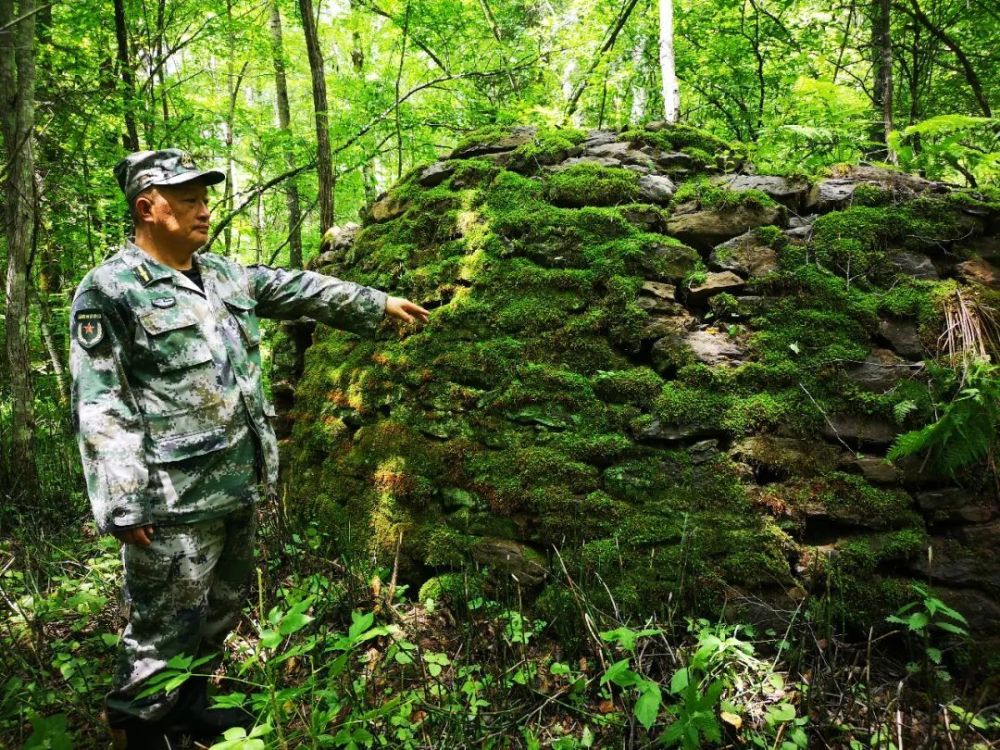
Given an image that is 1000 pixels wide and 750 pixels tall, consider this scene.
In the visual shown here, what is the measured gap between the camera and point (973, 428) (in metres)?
2.82

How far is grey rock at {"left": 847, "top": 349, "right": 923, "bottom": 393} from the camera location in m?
3.27

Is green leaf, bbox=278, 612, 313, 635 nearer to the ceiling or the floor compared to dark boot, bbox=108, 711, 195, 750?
nearer to the ceiling

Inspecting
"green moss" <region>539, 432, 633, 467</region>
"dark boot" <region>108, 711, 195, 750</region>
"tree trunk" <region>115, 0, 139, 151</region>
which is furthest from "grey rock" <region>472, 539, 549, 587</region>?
"tree trunk" <region>115, 0, 139, 151</region>

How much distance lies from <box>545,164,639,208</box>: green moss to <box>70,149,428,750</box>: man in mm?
2459

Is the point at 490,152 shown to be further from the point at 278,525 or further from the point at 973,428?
the point at 973,428

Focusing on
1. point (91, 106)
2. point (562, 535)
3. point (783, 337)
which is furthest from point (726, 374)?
point (91, 106)

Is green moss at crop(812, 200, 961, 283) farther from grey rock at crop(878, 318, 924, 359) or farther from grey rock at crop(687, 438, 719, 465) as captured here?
grey rock at crop(687, 438, 719, 465)

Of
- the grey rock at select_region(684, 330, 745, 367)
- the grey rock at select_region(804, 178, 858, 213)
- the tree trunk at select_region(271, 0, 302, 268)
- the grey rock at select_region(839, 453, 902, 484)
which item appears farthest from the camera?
the tree trunk at select_region(271, 0, 302, 268)

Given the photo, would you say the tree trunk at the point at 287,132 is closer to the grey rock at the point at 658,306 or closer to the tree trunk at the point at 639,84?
the tree trunk at the point at 639,84

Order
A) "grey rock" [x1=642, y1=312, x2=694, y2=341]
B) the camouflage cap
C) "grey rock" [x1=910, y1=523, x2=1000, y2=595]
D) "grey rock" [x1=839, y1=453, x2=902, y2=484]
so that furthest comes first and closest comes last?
"grey rock" [x1=642, y1=312, x2=694, y2=341], "grey rock" [x1=839, y1=453, x2=902, y2=484], "grey rock" [x1=910, y1=523, x2=1000, y2=595], the camouflage cap

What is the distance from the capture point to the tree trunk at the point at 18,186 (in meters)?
4.98

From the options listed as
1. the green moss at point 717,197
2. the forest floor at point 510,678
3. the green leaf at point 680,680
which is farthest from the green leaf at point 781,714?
the green moss at point 717,197

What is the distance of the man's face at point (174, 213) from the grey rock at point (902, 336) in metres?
3.93

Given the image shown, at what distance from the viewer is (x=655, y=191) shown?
13.8ft
